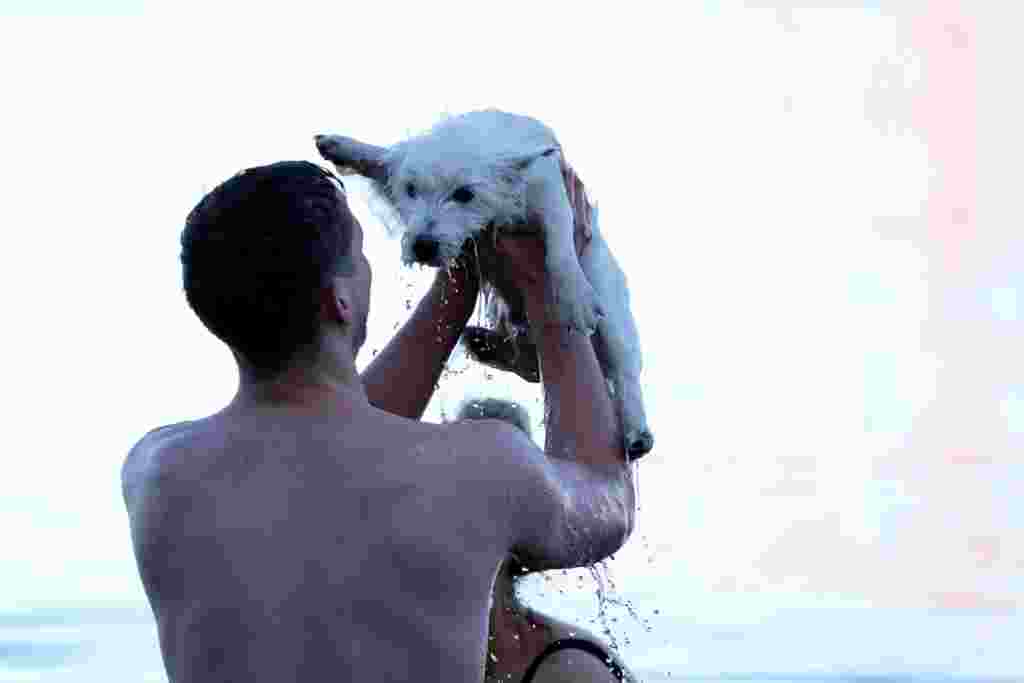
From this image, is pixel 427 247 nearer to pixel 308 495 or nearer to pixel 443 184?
pixel 443 184

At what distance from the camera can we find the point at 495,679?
4.19 m

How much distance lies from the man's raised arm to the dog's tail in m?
0.48

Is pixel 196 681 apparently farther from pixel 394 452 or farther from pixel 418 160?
pixel 418 160

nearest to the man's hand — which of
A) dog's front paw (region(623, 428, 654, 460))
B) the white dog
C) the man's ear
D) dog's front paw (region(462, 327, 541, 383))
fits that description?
the white dog

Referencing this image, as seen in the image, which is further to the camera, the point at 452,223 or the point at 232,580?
the point at 452,223

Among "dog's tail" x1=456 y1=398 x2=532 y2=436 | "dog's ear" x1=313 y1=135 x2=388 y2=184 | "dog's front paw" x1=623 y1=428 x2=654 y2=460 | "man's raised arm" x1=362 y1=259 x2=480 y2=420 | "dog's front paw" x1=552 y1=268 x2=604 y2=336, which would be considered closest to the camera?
"dog's front paw" x1=552 y1=268 x2=604 y2=336

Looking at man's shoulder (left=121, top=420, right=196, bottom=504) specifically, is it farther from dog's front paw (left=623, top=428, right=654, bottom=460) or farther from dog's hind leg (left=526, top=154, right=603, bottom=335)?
dog's front paw (left=623, top=428, right=654, bottom=460)

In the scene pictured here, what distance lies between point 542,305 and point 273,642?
116 cm

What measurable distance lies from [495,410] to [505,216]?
59 cm

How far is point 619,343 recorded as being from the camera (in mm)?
4082

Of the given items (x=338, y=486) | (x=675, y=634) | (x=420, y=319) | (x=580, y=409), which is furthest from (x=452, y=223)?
(x=675, y=634)

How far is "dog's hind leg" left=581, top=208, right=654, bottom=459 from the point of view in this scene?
391cm

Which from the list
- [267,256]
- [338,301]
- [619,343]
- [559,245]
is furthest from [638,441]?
[267,256]

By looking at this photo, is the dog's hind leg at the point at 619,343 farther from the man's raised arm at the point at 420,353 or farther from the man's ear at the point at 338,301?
the man's ear at the point at 338,301
